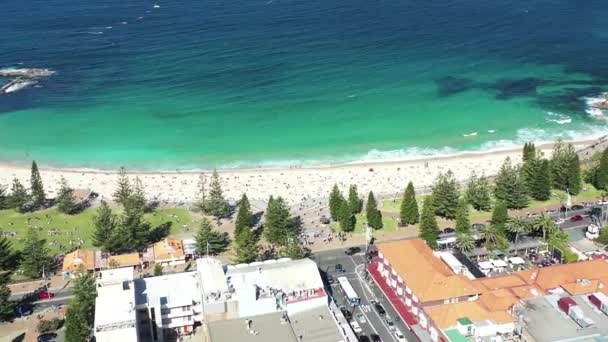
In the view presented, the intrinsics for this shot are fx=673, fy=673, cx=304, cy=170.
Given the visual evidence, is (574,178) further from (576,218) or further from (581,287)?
(581,287)

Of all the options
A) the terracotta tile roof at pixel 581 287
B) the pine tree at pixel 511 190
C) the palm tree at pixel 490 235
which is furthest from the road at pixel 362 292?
the pine tree at pixel 511 190

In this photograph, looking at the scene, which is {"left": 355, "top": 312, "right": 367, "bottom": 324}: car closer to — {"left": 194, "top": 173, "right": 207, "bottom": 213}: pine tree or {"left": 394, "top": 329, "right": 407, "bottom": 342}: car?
{"left": 394, "top": 329, "right": 407, "bottom": 342}: car

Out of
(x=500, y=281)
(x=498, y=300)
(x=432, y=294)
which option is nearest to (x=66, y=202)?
(x=432, y=294)

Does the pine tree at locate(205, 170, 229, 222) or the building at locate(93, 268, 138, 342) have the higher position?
the pine tree at locate(205, 170, 229, 222)

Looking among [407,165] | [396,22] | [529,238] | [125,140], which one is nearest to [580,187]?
[529,238]

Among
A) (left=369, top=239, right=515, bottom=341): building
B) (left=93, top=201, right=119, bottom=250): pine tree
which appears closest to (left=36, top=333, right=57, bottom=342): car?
(left=93, top=201, right=119, bottom=250): pine tree
